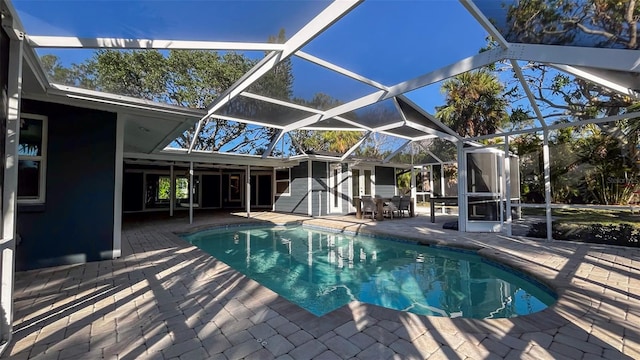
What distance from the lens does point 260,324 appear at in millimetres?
2346

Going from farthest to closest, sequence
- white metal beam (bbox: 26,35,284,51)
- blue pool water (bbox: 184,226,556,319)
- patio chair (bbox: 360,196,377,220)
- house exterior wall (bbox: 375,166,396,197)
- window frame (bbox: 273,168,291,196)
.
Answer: house exterior wall (bbox: 375,166,396,197), window frame (bbox: 273,168,291,196), patio chair (bbox: 360,196,377,220), blue pool water (bbox: 184,226,556,319), white metal beam (bbox: 26,35,284,51)

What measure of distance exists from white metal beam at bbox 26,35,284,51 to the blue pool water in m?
3.53

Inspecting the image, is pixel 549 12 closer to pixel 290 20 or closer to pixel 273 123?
pixel 290 20

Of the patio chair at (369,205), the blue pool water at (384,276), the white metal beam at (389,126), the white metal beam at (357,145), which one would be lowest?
the blue pool water at (384,276)

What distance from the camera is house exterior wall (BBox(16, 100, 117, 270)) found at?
388cm

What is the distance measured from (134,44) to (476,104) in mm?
11875

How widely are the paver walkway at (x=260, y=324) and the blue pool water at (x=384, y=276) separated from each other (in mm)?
653

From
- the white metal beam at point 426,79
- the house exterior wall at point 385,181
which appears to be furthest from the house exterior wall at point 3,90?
the house exterior wall at point 385,181

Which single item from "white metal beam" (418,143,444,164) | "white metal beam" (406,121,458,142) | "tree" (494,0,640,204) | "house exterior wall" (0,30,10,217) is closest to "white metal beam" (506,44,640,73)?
"tree" (494,0,640,204)

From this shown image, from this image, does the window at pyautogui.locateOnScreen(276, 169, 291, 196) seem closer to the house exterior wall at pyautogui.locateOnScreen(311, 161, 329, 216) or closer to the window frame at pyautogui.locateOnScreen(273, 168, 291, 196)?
the window frame at pyautogui.locateOnScreen(273, 168, 291, 196)

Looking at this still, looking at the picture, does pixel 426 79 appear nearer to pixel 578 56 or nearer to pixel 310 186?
pixel 578 56

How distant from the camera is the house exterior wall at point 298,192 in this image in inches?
459

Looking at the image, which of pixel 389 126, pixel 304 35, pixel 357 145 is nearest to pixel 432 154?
pixel 357 145

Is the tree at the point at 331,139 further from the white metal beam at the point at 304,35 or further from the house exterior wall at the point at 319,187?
the white metal beam at the point at 304,35
